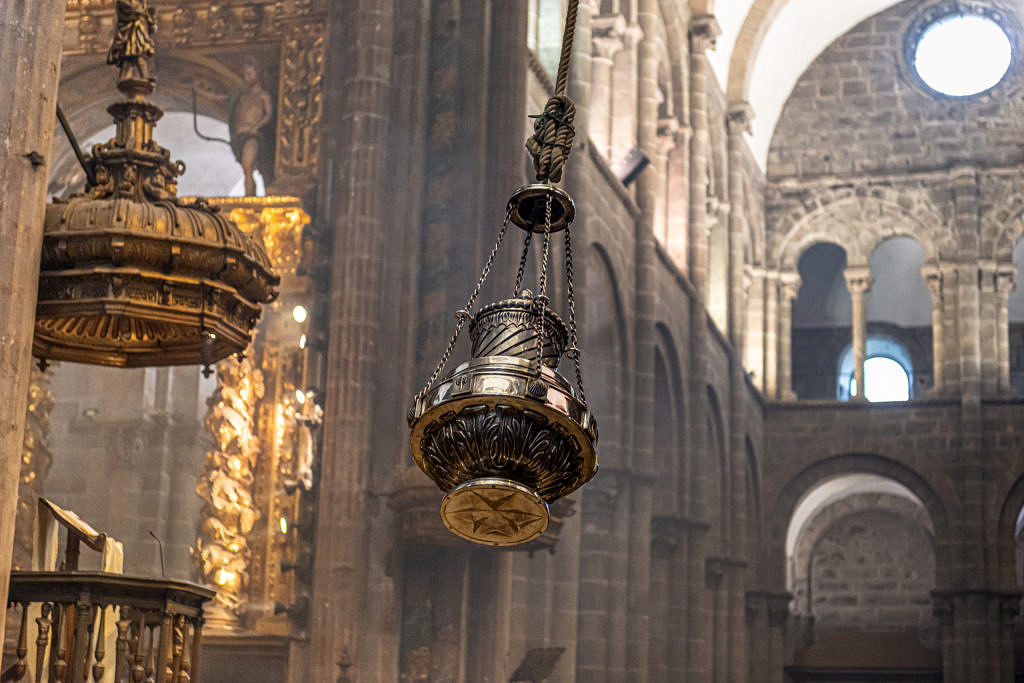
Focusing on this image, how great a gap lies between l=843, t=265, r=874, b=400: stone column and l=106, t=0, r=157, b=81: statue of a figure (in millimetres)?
19890

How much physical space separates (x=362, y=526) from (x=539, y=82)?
4881mm

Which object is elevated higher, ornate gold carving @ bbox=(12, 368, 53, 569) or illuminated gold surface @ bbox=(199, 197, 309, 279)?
illuminated gold surface @ bbox=(199, 197, 309, 279)

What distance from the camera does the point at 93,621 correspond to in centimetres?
671

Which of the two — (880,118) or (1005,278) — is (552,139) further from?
(880,118)

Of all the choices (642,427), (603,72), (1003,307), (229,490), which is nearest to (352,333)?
(229,490)

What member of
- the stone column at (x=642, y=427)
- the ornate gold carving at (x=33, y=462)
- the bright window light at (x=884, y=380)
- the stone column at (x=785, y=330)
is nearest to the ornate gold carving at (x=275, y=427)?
the ornate gold carving at (x=33, y=462)

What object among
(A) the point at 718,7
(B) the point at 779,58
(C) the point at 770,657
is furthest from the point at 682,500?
(B) the point at 779,58

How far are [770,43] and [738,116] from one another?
2.27m

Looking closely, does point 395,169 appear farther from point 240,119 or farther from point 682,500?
point 682,500

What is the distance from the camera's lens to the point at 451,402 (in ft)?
15.4

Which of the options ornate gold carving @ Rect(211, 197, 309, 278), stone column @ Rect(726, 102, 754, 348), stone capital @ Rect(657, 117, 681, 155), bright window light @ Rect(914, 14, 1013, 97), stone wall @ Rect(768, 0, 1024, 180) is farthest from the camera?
bright window light @ Rect(914, 14, 1013, 97)

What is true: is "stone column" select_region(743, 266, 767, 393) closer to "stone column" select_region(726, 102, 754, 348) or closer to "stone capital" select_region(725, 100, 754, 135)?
"stone column" select_region(726, 102, 754, 348)

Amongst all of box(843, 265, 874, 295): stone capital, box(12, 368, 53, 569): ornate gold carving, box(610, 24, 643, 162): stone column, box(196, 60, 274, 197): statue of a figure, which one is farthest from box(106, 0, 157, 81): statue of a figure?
box(843, 265, 874, 295): stone capital

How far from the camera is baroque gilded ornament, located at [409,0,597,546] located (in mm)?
4648
